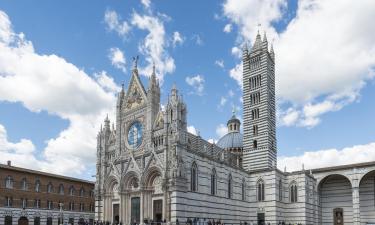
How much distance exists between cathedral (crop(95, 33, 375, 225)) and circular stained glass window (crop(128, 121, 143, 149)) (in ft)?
0.42

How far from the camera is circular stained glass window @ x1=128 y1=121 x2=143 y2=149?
45.1 meters

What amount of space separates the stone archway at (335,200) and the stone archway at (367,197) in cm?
149

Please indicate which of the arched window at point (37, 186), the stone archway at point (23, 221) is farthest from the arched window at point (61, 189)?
the stone archway at point (23, 221)

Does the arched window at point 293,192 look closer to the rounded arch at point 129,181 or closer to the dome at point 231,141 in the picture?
the dome at point 231,141

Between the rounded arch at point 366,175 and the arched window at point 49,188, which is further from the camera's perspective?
the arched window at point 49,188

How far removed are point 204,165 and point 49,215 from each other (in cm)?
2452

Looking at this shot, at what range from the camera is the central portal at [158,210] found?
1598 inches

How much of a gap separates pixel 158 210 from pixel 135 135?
30.3ft

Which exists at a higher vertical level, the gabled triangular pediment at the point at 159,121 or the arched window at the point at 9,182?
the gabled triangular pediment at the point at 159,121

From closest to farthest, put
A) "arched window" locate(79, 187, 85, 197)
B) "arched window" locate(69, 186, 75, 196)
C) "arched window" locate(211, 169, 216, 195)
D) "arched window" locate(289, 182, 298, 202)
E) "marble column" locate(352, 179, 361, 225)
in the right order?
1. "arched window" locate(211, 169, 216, 195)
2. "arched window" locate(289, 182, 298, 202)
3. "marble column" locate(352, 179, 361, 225)
4. "arched window" locate(69, 186, 75, 196)
5. "arched window" locate(79, 187, 85, 197)

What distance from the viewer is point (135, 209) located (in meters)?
43.3

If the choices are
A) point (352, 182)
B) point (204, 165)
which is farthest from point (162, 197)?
point (352, 182)

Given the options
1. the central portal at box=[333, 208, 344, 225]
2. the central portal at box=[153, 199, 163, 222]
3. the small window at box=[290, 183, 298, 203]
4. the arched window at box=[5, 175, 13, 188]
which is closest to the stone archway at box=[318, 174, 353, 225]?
the central portal at box=[333, 208, 344, 225]

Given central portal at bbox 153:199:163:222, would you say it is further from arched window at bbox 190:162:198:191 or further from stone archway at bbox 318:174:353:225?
stone archway at bbox 318:174:353:225
